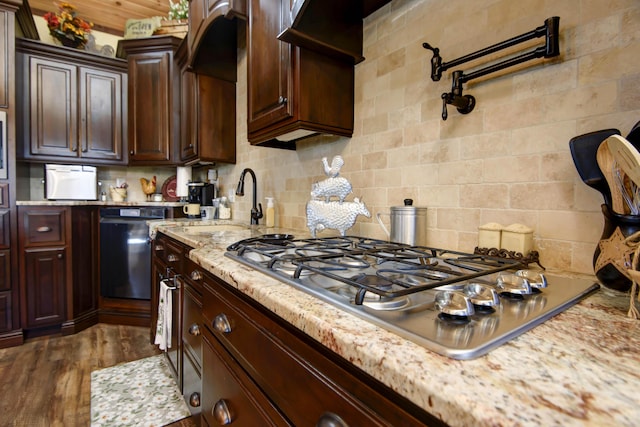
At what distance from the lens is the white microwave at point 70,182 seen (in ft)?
8.89

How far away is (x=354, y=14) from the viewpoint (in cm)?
140

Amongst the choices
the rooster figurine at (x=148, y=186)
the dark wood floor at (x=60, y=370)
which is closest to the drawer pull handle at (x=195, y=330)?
the dark wood floor at (x=60, y=370)

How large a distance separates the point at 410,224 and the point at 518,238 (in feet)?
1.13

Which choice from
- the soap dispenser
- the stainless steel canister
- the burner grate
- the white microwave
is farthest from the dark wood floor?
the stainless steel canister

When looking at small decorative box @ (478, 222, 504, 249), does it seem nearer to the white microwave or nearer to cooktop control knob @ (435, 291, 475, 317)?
cooktop control knob @ (435, 291, 475, 317)

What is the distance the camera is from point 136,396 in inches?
68.2

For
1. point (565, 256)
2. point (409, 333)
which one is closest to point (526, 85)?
point (565, 256)

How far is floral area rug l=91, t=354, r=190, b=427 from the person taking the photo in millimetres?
1556

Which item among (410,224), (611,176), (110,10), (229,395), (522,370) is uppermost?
(110,10)

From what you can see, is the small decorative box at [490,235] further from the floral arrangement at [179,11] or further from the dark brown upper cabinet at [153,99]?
the floral arrangement at [179,11]

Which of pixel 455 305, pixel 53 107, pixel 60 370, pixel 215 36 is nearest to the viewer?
pixel 455 305

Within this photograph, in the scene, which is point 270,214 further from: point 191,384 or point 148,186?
point 148,186

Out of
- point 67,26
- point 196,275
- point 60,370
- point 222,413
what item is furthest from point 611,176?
point 67,26

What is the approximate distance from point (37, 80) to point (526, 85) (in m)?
3.54
